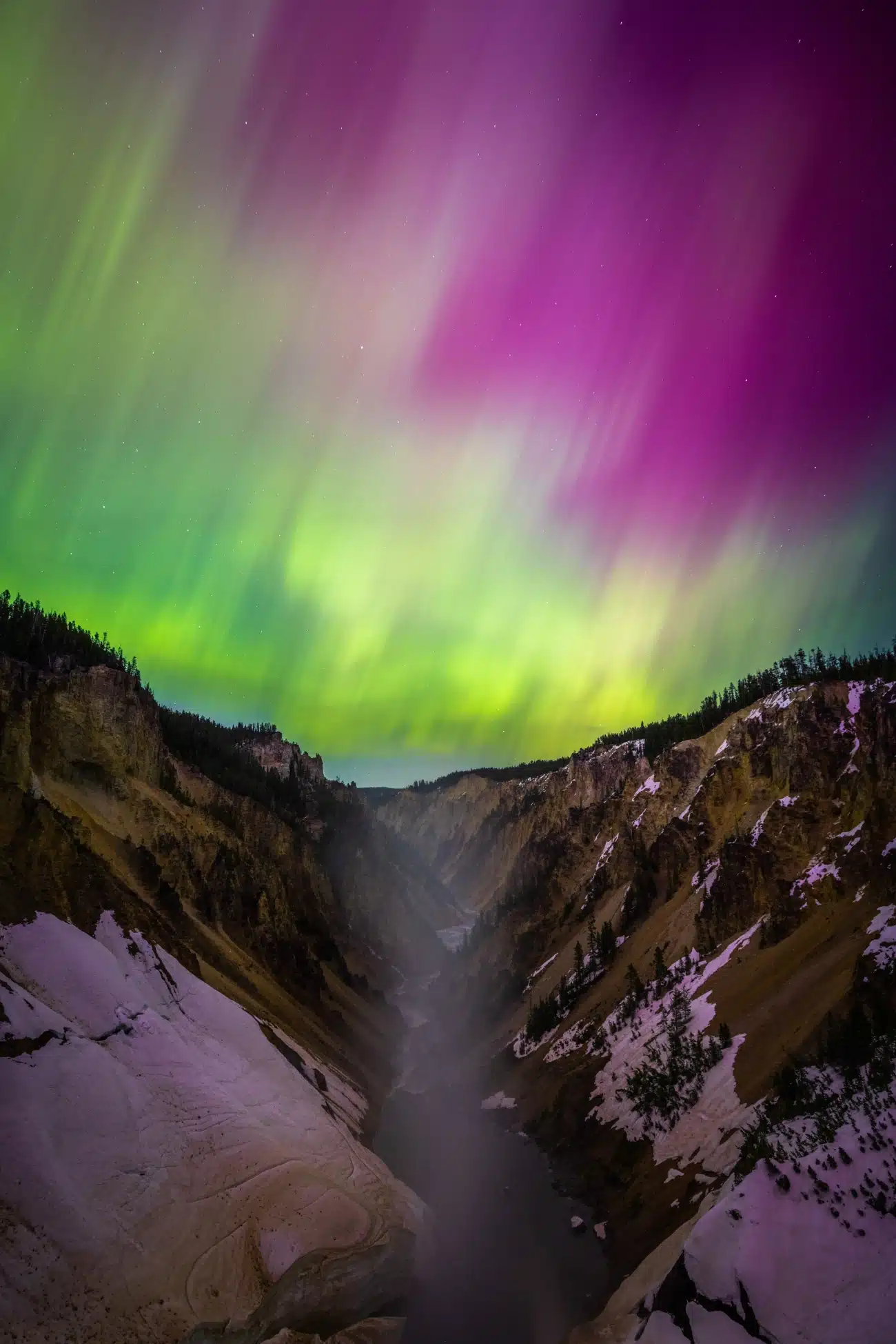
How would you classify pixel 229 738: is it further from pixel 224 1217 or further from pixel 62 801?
pixel 224 1217

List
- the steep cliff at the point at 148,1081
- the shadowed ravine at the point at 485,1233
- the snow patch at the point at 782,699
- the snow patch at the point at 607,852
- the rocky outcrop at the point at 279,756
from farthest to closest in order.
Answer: the rocky outcrop at the point at 279,756 → the snow patch at the point at 607,852 → the snow patch at the point at 782,699 → the shadowed ravine at the point at 485,1233 → the steep cliff at the point at 148,1081

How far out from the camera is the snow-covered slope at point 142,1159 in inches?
696

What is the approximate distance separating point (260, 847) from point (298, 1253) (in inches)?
2005

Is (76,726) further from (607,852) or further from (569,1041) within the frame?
(607,852)

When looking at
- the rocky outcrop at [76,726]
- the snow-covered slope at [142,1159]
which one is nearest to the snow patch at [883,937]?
the snow-covered slope at [142,1159]

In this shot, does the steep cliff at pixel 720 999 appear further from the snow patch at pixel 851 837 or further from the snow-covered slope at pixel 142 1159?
the snow-covered slope at pixel 142 1159

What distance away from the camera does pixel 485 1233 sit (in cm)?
3130

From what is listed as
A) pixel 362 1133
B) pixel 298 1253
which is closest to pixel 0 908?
pixel 298 1253

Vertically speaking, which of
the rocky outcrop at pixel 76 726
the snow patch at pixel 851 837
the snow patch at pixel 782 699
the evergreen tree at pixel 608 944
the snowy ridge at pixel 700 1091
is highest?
the rocky outcrop at pixel 76 726

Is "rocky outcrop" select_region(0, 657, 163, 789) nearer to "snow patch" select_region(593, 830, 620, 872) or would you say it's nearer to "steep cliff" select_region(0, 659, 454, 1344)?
"steep cliff" select_region(0, 659, 454, 1344)

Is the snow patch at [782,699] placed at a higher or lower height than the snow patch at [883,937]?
higher

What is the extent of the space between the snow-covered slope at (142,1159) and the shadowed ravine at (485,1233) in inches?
108

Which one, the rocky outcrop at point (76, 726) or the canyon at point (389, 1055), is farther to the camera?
the rocky outcrop at point (76, 726)

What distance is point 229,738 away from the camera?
130625mm
